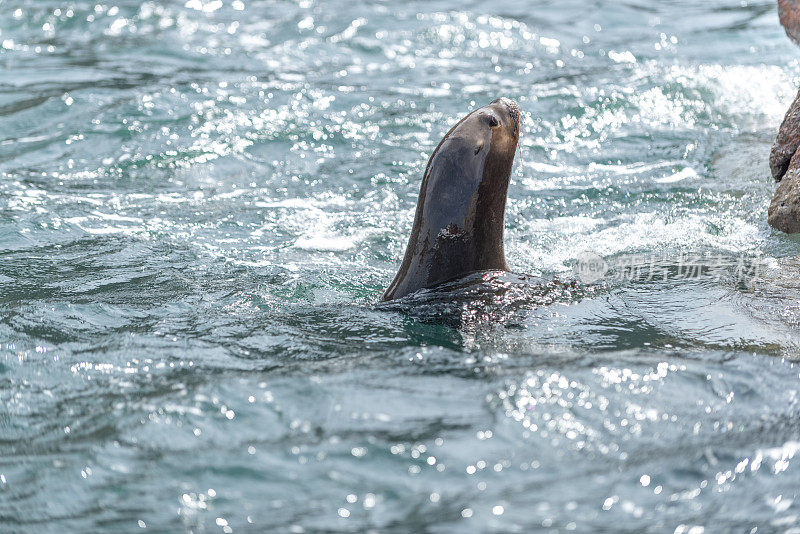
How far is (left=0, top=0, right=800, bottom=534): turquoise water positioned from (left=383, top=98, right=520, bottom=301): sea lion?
8.5 inches

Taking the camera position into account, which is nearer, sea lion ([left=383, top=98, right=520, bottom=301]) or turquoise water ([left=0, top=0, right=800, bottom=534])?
turquoise water ([left=0, top=0, right=800, bottom=534])

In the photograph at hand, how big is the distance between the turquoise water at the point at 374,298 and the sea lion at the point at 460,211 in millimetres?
215

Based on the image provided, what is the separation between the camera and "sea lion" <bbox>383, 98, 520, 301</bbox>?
13.9ft

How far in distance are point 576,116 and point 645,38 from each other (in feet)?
9.96

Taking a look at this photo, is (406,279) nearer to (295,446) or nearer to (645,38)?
(295,446)

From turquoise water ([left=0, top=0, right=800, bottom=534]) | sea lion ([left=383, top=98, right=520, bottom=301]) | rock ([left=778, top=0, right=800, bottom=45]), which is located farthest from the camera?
rock ([left=778, top=0, right=800, bottom=45])

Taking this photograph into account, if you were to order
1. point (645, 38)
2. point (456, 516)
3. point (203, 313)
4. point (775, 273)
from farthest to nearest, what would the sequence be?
point (645, 38) < point (775, 273) < point (203, 313) < point (456, 516)

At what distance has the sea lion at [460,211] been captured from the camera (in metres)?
4.25

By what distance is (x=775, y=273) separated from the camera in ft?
14.9

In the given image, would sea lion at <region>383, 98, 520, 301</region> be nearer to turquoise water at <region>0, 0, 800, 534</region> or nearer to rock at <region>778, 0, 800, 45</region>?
turquoise water at <region>0, 0, 800, 534</region>

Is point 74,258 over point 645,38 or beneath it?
beneath

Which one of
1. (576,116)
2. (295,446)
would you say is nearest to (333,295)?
(295,446)

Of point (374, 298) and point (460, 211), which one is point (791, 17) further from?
point (374, 298)

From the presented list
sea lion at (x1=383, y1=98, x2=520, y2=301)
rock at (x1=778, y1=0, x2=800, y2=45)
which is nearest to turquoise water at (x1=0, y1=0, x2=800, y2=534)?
sea lion at (x1=383, y1=98, x2=520, y2=301)
